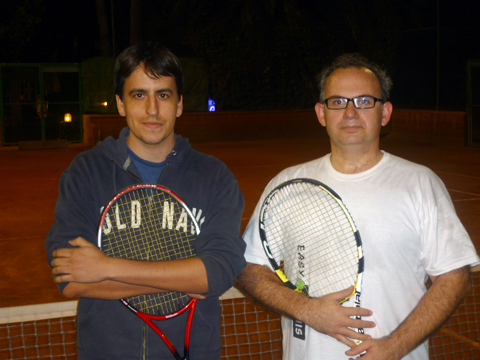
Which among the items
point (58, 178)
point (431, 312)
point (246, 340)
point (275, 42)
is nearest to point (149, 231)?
point (431, 312)

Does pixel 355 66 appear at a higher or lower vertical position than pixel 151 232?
higher

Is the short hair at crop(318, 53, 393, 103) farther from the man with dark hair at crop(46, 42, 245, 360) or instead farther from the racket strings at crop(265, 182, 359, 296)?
the man with dark hair at crop(46, 42, 245, 360)

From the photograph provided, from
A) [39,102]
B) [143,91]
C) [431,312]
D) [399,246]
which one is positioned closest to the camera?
[431,312]

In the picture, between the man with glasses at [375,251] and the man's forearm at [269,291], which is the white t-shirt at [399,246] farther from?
the man's forearm at [269,291]

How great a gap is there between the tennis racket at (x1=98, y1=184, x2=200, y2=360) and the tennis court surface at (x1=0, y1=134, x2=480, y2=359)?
55 centimetres

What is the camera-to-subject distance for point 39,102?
63.4 ft

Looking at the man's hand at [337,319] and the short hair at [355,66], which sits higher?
the short hair at [355,66]

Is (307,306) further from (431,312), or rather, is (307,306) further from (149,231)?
(149,231)

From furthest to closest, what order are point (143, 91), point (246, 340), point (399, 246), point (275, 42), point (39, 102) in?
point (275, 42) → point (39, 102) → point (246, 340) → point (143, 91) → point (399, 246)

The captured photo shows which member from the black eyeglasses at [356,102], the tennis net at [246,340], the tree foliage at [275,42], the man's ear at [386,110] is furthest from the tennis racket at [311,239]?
the tree foliage at [275,42]

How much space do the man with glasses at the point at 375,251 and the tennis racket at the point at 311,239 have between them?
0.06 meters

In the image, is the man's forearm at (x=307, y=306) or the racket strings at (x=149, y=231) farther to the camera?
the racket strings at (x=149, y=231)

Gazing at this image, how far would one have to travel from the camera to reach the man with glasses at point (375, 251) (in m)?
2.17

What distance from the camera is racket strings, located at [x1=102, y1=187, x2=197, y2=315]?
2.28 m
